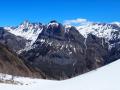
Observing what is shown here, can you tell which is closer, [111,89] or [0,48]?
[111,89]

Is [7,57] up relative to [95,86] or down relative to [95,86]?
down

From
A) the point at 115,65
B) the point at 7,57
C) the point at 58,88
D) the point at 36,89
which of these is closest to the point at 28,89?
the point at 36,89

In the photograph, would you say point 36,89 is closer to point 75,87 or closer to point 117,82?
point 75,87

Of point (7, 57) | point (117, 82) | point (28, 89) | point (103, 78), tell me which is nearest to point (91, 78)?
point (103, 78)

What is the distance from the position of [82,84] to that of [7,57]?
144m

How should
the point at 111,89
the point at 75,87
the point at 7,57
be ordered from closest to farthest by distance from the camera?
the point at 111,89, the point at 75,87, the point at 7,57

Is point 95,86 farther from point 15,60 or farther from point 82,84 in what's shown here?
point 15,60

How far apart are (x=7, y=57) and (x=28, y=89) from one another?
142637 mm

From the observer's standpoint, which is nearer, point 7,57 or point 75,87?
point 75,87

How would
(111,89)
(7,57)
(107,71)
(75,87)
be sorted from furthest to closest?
(7,57) < (107,71) < (75,87) < (111,89)

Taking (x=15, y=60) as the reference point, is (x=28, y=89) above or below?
above

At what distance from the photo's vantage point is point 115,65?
36.8 feet

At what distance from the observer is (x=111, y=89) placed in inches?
355

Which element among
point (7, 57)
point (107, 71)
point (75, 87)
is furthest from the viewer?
point (7, 57)
